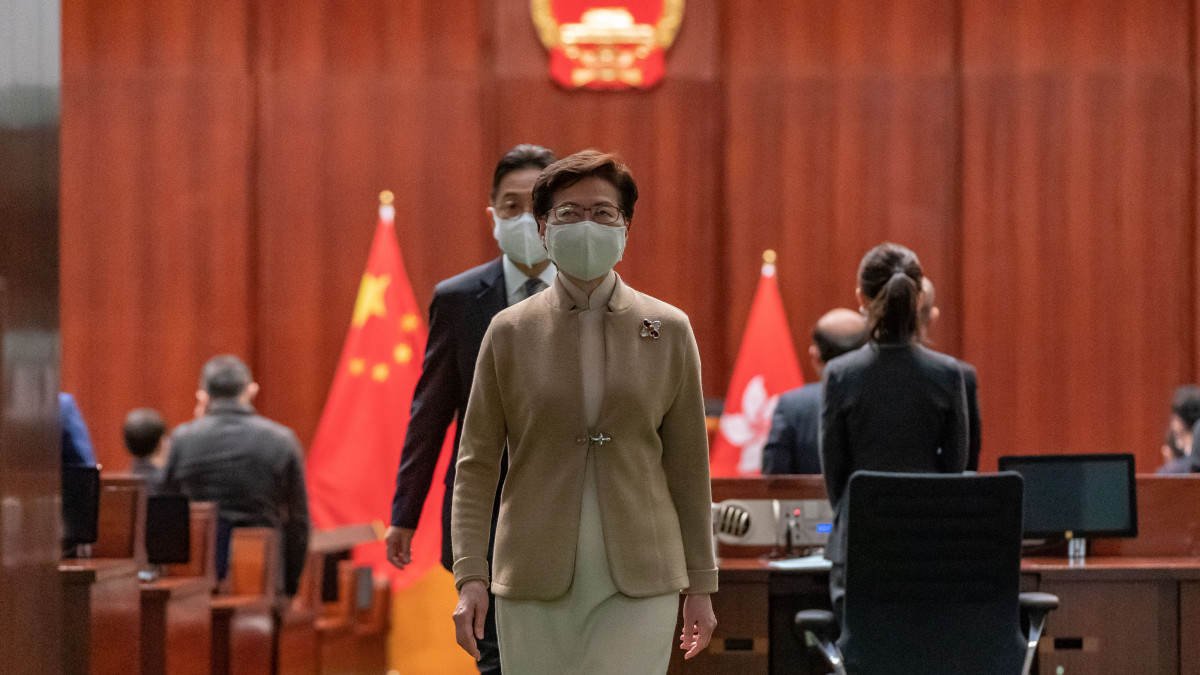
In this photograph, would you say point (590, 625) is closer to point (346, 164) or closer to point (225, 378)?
point (225, 378)

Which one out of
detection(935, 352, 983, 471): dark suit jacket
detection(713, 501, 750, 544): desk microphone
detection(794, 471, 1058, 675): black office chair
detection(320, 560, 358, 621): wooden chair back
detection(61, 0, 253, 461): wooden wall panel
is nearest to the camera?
detection(794, 471, 1058, 675): black office chair

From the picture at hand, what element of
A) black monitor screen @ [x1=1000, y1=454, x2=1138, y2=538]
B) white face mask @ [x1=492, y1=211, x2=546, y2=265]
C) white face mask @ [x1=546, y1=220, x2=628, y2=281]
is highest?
white face mask @ [x1=492, y1=211, x2=546, y2=265]

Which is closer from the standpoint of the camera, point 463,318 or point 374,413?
point 463,318

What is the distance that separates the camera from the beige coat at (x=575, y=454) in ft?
5.40

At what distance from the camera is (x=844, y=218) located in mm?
6863

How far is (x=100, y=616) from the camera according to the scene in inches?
131

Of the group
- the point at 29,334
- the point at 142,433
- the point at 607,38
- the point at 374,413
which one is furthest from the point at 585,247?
the point at 607,38

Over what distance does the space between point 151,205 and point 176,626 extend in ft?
12.2

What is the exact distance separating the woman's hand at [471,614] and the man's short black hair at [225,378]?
320 centimetres

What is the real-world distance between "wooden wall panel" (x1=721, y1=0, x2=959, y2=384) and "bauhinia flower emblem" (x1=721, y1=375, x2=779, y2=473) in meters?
0.50

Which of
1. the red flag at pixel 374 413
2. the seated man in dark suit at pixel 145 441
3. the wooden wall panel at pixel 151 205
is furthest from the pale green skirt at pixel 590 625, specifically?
the wooden wall panel at pixel 151 205

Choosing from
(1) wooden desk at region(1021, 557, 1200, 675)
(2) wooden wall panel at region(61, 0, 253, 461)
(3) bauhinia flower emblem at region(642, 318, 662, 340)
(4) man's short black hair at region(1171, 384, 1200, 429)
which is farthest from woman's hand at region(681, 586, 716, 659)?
(2) wooden wall panel at region(61, 0, 253, 461)

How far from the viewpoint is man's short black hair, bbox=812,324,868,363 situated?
395 cm

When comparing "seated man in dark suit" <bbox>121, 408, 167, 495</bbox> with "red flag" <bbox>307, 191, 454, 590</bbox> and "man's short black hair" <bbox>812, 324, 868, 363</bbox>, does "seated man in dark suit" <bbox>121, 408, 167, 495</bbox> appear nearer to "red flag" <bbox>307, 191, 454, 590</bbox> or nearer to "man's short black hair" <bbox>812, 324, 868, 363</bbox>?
"red flag" <bbox>307, 191, 454, 590</bbox>
